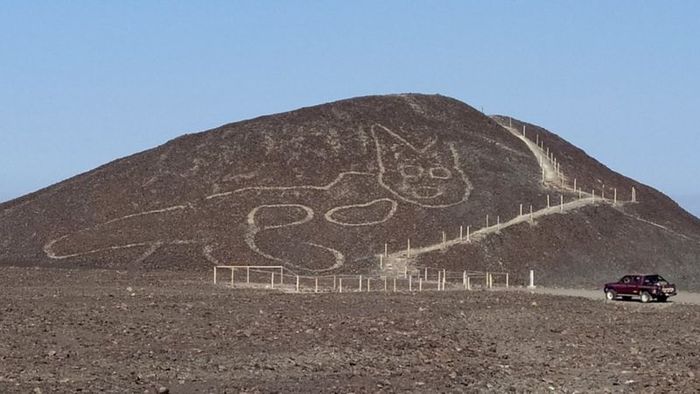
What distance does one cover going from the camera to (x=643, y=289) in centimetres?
6097

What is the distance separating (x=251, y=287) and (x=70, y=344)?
112 ft

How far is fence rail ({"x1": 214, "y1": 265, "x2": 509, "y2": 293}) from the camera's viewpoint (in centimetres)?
6932

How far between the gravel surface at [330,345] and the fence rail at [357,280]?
17.0 meters

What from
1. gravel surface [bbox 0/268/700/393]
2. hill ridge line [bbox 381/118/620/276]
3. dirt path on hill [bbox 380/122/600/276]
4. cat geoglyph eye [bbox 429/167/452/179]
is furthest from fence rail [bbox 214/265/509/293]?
cat geoglyph eye [bbox 429/167/452/179]

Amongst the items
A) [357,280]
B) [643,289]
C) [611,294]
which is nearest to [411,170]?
[357,280]

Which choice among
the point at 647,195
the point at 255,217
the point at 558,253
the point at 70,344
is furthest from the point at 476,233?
the point at 70,344

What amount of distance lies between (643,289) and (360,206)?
125 feet

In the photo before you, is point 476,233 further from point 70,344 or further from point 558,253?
point 70,344

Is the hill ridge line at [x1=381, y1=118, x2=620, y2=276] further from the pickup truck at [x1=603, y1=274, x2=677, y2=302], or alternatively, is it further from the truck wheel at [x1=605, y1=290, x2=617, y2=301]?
the pickup truck at [x1=603, y1=274, x2=677, y2=302]

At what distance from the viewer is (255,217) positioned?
94375 millimetres

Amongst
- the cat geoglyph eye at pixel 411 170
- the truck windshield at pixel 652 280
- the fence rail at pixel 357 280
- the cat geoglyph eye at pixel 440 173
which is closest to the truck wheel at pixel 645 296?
the truck windshield at pixel 652 280

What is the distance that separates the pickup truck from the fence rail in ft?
33.2

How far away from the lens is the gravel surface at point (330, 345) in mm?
27734

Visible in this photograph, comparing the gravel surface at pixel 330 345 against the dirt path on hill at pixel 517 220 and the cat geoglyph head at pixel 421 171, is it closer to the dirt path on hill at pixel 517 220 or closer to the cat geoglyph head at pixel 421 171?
the dirt path on hill at pixel 517 220
